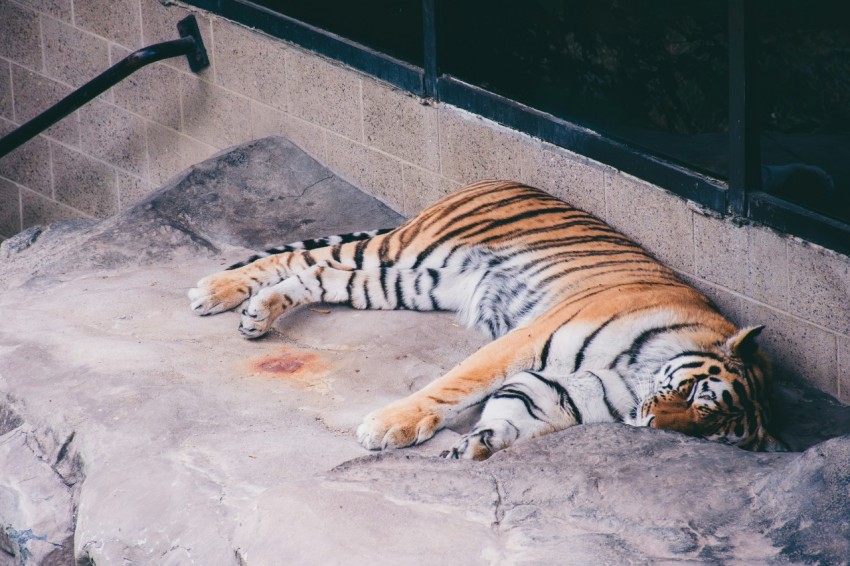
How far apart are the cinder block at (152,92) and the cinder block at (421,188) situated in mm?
1798

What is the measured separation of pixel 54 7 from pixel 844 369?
5306mm

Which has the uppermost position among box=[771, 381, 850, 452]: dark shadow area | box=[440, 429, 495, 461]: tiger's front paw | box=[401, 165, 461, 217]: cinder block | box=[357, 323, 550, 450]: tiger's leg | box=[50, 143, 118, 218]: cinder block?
box=[401, 165, 461, 217]: cinder block

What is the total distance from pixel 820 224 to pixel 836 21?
2.95 m

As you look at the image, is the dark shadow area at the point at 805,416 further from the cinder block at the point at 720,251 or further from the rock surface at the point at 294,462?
the cinder block at the point at 720,251

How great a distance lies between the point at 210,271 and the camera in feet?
17.7

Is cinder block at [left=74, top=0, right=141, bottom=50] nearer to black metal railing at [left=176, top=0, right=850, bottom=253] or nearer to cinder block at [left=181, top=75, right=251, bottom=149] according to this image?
cinder block at [left=181, top=75, right=251, bottom=149]

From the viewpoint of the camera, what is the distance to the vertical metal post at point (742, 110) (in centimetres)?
421

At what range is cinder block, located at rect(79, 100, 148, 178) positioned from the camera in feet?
23.9

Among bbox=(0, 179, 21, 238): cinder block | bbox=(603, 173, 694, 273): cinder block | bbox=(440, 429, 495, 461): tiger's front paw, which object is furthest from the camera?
bbox=(0, 179, 21, 238): cinder block

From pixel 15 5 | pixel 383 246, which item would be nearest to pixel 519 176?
pixel 383 246

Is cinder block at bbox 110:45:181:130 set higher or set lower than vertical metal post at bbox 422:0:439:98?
lower

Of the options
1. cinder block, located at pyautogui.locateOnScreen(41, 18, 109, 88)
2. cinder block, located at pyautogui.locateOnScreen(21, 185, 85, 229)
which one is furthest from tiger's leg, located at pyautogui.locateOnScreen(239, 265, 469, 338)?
cinder block, located at pyautogui.locateOnScreen(21, 185, 85, 229)

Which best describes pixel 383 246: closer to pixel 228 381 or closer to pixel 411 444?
pixel 228 381

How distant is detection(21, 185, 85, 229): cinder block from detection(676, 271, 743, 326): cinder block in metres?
4.70
